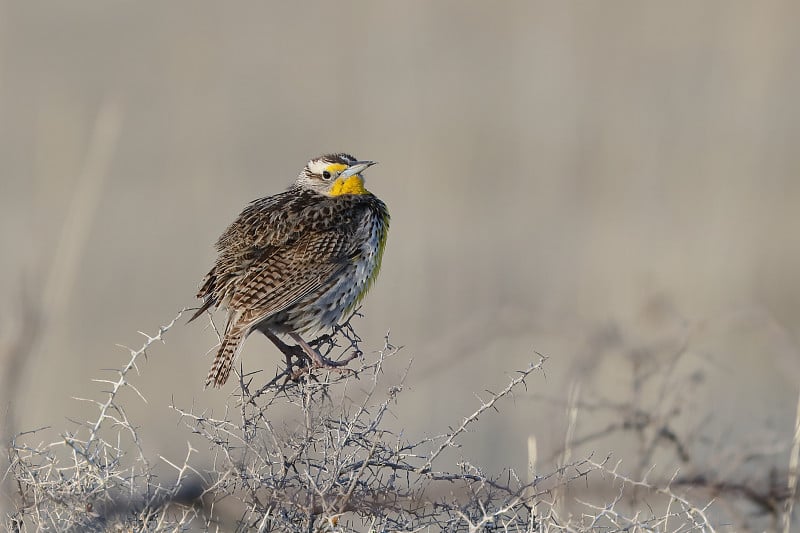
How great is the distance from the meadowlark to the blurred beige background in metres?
0.55

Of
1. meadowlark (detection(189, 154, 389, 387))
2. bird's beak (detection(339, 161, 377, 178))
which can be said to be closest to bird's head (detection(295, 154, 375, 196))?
bird's beak (detection(339, 161, 377, 178))

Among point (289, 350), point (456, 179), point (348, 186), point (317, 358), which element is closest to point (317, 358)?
point (317, 358)

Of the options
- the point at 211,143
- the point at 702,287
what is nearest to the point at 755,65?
the point at 702,287

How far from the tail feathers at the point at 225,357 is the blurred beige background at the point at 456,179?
2.02ft

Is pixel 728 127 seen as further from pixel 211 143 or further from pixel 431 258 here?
pixel 211 143

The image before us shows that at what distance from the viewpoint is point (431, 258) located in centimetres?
823

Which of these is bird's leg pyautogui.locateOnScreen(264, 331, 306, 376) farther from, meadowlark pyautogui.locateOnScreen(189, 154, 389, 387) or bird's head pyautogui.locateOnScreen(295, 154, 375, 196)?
bird's head pyautogui.locateOnScreen(295, 154, 375, 196)

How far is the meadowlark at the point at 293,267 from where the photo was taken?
4246 mm

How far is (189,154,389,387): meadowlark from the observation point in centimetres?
425

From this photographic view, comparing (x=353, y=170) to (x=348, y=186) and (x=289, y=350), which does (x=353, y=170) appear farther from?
(x=289, y=350)

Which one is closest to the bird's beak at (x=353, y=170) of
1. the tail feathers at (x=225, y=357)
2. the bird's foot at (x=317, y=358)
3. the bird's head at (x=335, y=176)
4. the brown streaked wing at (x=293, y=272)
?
the bird's head at (x=335, y=176)

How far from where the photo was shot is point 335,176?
5047 millimetres

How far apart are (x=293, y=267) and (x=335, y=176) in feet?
2.22

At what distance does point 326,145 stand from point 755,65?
3068 millimetres
